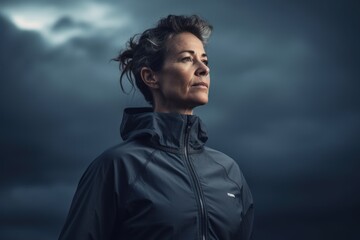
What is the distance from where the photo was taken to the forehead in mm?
5176

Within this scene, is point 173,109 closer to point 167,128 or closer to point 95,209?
point 167,128

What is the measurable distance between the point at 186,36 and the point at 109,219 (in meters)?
2.05

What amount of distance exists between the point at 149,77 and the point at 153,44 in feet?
1.09

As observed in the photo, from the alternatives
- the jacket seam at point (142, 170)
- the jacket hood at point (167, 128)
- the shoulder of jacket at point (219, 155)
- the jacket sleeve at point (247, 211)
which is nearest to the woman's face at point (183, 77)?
the jacket hood at point (167, 128)

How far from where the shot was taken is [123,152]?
4.56m

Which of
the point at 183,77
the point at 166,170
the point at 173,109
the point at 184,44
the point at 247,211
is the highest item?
the point at 184,44

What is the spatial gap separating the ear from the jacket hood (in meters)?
0.48

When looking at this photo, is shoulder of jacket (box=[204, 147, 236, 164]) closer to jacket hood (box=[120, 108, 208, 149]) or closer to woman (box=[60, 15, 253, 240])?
woman (box=[60, 15, 253, 240])

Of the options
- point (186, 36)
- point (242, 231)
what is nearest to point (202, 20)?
point (186, 36)

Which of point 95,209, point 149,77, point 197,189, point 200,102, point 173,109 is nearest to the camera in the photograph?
point 95,209

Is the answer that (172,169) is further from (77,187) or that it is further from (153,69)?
(153,69)

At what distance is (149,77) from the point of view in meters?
5.32

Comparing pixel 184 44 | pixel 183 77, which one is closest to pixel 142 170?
pixel 183 77

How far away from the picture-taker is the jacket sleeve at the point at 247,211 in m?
5.03
